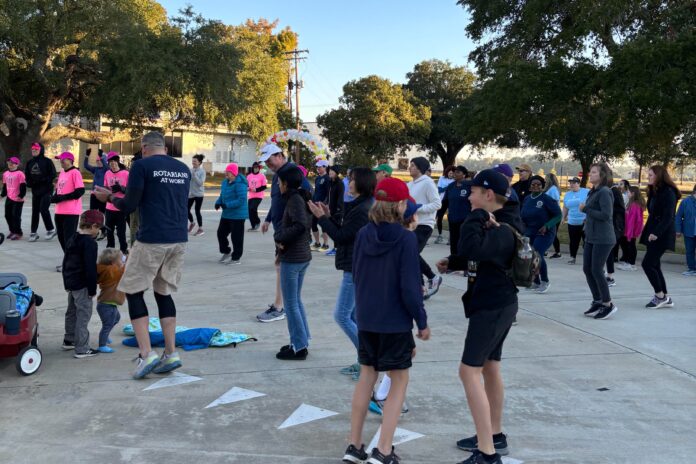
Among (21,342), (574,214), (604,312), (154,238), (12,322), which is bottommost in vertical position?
(604,312)

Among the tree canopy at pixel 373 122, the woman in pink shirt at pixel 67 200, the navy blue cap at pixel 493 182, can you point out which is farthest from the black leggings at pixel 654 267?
the tree canopy at pixel 373 122

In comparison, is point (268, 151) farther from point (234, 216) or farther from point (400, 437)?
point (234, 216)

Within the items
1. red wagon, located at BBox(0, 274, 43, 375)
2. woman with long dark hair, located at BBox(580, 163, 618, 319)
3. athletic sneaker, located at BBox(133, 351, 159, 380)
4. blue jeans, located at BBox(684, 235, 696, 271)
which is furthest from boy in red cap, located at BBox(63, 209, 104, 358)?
blue jeans, located at BBox(684, 235, 696, 271)

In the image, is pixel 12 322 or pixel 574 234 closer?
pixel 12 322

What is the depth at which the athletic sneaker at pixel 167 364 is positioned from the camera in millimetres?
5133

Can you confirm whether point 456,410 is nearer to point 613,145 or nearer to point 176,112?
point 613,145

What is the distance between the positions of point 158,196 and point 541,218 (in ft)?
19.1

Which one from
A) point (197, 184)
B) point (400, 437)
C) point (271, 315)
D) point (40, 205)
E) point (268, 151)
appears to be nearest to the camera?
point (400, 437)

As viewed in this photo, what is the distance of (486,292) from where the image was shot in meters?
3.66

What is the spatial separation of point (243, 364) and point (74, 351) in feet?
4.98

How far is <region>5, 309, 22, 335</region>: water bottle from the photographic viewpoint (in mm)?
4824

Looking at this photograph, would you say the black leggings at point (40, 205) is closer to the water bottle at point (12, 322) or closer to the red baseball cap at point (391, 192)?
the water bottle at point (12, 322)

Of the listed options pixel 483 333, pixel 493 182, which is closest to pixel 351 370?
pixel 483 333

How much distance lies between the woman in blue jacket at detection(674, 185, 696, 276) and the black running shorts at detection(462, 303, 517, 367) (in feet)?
28.5
